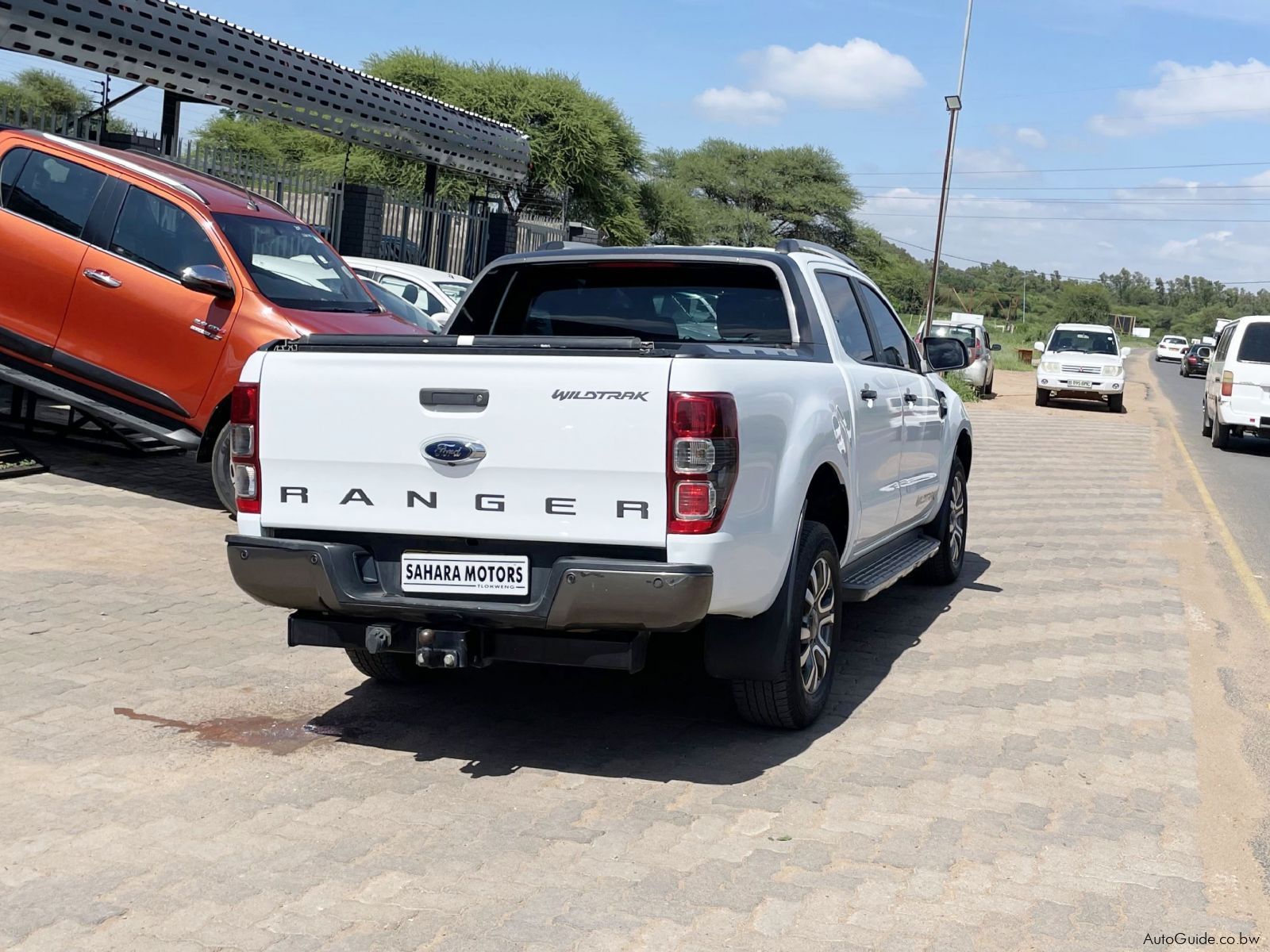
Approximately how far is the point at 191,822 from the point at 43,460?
24.1ft

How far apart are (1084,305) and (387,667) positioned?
149m

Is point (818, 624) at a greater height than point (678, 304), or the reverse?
point (678, 304)

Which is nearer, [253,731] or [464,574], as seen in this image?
[464,574]

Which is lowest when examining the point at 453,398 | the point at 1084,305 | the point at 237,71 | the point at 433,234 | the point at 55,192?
the point at 453,398

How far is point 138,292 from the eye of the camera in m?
9.41

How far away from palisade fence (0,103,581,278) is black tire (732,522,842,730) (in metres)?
7.10

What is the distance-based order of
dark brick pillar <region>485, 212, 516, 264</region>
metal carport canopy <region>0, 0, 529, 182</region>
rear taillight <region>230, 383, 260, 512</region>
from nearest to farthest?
rear taillight <region>230, 383, 260, 512</region>
metal carport canopy <region>0, 0, 529, 182</region>
dark brick pillar <region>485, 212, 516, 264</region>

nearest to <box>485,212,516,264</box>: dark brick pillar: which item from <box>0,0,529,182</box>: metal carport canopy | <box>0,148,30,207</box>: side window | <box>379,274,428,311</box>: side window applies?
<box>0,0,529,182</box>: metal carport canopy

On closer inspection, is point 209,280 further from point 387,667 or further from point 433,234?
point 433,234

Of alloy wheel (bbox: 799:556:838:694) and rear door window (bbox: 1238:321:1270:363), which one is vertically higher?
rear door window (bbox: 1238:321:1270:363)

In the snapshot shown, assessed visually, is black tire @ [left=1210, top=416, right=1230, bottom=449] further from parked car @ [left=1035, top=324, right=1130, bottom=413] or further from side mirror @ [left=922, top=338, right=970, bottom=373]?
side mirror @ [left=922, top=338, right=970, bottom=373]

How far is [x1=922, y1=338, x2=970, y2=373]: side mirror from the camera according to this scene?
25.8 feet

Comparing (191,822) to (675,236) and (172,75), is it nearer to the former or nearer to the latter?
(172,75)

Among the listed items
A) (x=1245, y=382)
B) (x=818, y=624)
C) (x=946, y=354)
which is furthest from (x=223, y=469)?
(x=1245, y=382)
